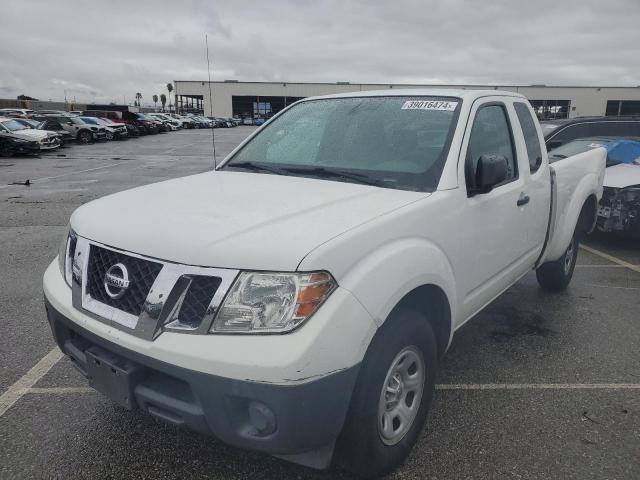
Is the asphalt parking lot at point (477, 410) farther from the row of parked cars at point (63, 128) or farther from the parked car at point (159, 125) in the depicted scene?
the parked car at point (159, 125)

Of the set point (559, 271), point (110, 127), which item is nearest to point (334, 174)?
point (559, 271)

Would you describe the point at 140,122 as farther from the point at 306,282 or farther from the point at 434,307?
the point at 306,282

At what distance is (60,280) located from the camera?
2.55 metres

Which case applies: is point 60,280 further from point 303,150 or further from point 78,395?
point 303,150

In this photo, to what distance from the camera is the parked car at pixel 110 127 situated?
31562mm

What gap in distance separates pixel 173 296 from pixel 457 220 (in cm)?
154

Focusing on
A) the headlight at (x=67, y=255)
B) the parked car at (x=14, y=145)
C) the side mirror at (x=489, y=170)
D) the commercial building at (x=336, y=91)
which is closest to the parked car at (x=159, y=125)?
the parked car at (x=14, y=145)

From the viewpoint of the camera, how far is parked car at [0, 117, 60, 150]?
70.0 ft

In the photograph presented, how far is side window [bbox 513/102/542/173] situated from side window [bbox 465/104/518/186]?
10.2 inches

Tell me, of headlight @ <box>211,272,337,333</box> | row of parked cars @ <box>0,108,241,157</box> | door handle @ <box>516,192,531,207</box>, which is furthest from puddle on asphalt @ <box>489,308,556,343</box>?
row of parked cars @ <box>0,108,241,157</box>

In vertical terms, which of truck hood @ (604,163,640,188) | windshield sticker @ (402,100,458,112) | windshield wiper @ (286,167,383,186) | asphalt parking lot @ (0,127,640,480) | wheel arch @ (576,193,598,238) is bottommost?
asphalt parking lot @ (0,127,640,480)

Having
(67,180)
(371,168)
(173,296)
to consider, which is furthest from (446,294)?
(67,180)

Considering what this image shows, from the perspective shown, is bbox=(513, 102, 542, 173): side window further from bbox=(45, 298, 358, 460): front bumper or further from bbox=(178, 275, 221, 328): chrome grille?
bbox=(178, 275, 221, 328): chrome grille

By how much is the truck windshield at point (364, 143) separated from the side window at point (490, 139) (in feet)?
0.64
